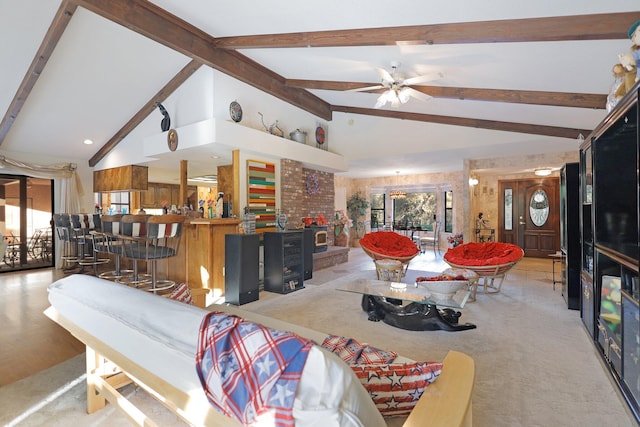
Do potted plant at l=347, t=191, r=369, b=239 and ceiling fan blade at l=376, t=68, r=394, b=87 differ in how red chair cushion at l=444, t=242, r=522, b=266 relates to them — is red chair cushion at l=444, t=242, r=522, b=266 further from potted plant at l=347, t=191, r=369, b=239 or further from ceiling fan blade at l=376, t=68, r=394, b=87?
potted plant at l=347, t=191, r=369, b=239

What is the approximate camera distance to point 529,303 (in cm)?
431

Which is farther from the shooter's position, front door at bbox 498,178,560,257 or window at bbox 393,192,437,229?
window at bbox 393,192,437,229

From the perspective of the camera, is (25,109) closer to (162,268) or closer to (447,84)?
(162,268)

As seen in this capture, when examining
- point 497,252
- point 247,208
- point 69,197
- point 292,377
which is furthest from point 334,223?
point 292,377

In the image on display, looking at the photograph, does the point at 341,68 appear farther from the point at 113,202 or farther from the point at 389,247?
the point at 113,202

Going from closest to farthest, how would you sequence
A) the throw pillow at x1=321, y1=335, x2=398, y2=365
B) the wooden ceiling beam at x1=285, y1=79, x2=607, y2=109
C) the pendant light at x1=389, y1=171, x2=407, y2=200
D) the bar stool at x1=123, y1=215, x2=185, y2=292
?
the throw pillow at x1=321, y1=335, x2=398, y2=365 → the bar stool at x1=123, y1=215, x2=185, y2=292 → the wooden ceiling beam at x1=285, y1=79, x2=607, y2=109 → the pendant light at x1=389, y1=171, x2=407, y2=200

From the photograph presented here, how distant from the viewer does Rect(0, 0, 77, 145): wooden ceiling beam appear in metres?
3.67

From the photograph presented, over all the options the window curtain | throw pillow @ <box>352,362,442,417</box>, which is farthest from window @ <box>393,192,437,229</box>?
throw pillow @ <box>352,362,442,417</box>

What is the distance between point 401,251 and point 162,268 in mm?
4020

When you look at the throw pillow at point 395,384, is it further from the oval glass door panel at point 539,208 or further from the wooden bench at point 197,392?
the oval glass door panel at point 539,208

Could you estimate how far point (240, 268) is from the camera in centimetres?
430

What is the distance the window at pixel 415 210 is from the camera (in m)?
10.9

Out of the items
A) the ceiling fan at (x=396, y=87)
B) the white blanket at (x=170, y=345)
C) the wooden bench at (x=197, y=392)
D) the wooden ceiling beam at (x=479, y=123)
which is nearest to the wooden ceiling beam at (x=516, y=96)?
the ceiling fan at (x=396, y=87)

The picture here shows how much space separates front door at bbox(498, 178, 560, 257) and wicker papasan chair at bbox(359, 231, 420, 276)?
13.2ft
